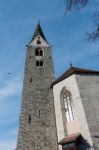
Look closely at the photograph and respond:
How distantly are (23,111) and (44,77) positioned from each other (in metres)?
5.15

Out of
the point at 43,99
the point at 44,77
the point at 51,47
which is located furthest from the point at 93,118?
the point at 51,47

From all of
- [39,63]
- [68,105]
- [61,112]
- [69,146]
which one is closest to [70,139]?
[69,146]

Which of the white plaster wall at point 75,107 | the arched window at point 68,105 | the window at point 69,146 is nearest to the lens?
the window at point 69,146

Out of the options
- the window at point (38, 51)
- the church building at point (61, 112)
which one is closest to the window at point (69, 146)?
the church building at point (61, 112)

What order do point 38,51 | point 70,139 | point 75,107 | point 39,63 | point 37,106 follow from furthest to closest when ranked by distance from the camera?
point 38,51, point 39,63, point 37,106, point 75,107, point 70,139

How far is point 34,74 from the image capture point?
78.1 ft

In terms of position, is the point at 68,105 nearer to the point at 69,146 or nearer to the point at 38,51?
the point at 69,146

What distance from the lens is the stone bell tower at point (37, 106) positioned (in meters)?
18.4

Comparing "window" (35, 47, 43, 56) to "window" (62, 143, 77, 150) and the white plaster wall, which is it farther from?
"window" (62, 143, 77, 150)

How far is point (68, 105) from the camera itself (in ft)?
62.2

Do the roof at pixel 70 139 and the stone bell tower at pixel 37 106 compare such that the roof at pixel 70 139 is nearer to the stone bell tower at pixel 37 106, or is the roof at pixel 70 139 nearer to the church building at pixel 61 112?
the church building at pixel 61 112

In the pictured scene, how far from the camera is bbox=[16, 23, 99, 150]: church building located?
53.0 feet

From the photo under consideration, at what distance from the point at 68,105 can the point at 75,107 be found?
1.43m

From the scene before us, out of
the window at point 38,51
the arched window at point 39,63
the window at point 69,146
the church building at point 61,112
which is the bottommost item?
the window at point 69,146
